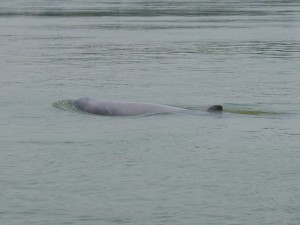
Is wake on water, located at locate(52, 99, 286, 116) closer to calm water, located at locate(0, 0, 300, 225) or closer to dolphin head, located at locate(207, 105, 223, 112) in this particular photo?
calm water, located at locate(0, 0, 300, 225)

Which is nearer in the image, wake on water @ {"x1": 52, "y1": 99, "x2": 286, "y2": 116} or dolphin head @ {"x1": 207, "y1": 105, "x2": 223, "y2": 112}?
dolphin head @ {"x1": 207, "y1": 105, "x2": 223, "y2": 112}

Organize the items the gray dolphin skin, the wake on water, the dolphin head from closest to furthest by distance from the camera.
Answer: the dolphin head
the gray dolphin skin
the wake on water

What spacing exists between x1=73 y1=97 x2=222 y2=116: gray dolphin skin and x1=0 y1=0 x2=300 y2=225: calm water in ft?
1.27

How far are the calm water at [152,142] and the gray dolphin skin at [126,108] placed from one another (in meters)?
0.39

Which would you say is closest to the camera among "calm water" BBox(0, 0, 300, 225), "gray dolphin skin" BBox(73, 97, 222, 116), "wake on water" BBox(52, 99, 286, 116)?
"calm water" BBox(0, 0, 300, 225)

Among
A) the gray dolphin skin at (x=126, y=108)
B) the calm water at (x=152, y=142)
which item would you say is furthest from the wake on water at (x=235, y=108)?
the gray dolphin skin at (x=126, y=108)

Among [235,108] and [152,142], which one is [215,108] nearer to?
[235,108]

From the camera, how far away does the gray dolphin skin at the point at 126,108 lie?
23938 millimetres

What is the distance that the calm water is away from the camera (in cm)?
1537

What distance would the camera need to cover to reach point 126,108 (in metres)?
24.2

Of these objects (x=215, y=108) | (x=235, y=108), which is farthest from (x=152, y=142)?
(x=235, y=108)

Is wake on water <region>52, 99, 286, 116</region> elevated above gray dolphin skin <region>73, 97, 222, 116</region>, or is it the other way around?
gray dolphin skin <region>73, 97, 222, 116</region>

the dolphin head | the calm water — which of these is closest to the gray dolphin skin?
the dolphin head

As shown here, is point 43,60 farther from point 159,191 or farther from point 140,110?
point 159,191
